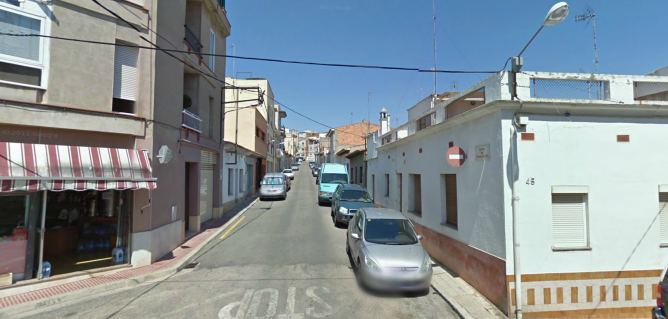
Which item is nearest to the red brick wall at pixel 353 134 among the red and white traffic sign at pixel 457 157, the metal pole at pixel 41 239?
the red and white traffic sign at pixel 457 157

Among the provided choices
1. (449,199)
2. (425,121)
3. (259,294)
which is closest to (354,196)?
(425,121)

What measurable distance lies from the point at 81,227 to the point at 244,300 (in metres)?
5.61

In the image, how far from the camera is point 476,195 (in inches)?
285

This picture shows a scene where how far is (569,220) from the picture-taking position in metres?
6.42

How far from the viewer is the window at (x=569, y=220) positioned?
6.37 meters

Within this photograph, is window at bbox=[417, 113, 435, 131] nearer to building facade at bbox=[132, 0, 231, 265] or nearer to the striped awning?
building facade at bbox=[132, 0, 231, 265]

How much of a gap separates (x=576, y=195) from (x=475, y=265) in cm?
255

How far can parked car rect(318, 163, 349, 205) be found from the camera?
71.5 ft

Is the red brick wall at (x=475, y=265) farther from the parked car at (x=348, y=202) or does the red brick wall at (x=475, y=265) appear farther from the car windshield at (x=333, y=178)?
the car windshield at (x=333, y=178)

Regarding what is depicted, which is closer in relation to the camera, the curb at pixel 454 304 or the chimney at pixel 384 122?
the curb at pixel 454 304

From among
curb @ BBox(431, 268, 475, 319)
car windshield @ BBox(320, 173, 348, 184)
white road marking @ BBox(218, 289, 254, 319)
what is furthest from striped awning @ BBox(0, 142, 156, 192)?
car windshield @ BBox(320, 173, 348, 184)

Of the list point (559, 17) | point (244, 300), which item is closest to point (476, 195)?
point (559, 17)

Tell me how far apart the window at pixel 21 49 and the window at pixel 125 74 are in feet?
4.97

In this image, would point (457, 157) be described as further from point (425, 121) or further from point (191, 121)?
point (191, 121)
